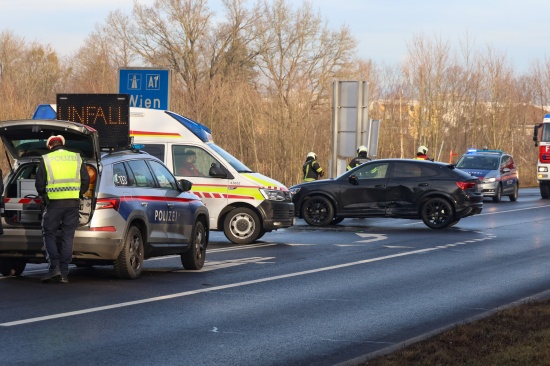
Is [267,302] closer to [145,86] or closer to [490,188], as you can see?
[145,86]

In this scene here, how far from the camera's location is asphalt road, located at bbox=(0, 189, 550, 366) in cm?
831

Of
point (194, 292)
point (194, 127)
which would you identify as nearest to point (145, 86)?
point (194, 127)

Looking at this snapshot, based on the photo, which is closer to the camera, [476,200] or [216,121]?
[476,200]

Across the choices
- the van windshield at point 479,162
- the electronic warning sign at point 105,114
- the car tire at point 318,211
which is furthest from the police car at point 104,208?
the van windshield at point 479,162

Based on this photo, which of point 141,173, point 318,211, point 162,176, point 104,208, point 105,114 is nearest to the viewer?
point 104,208

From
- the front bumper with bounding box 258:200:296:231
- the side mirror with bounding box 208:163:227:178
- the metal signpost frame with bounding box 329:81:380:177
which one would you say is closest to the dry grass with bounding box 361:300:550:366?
the front bumper with bounding box 258:200:296:231

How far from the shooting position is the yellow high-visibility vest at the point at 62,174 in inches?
476

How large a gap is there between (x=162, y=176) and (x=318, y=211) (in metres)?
9.80

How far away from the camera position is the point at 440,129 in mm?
60875

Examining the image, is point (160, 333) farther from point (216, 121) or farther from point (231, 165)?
point (216, 121)

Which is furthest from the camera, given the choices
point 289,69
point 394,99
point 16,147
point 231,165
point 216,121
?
point 289,69

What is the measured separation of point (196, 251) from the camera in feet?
47.1

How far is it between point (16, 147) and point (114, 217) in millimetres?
1866

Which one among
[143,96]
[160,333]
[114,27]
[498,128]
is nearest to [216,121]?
[114,27]
